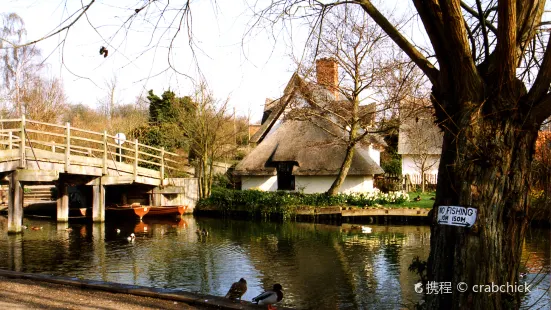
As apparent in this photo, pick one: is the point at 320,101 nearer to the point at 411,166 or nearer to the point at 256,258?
the point at 256,258

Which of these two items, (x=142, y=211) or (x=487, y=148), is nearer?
(x=487, y=148)

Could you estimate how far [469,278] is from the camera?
541cm

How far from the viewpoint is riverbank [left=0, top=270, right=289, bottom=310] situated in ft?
23.8

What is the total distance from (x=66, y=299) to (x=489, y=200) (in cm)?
559

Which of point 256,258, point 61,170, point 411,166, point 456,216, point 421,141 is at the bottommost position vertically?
point 256,258

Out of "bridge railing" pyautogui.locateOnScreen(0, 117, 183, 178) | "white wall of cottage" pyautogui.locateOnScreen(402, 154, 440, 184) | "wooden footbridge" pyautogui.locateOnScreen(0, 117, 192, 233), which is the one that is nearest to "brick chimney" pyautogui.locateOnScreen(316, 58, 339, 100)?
"bridge railing" pyautogui.locateOnScreen(0, 117, 183, 178)

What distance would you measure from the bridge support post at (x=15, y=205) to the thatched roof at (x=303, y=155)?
13.2 metres

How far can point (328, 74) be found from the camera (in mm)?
24922

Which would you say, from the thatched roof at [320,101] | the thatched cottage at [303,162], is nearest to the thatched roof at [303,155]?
the thatched cottage at [303,162]

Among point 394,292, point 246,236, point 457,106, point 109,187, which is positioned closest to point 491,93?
point 457,106

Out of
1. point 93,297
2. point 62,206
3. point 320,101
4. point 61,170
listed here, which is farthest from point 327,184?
point 93,297

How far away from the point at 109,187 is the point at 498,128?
90.2 ft

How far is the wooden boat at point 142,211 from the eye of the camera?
2667cm

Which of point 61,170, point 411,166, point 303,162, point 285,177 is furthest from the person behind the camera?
point 411,166
